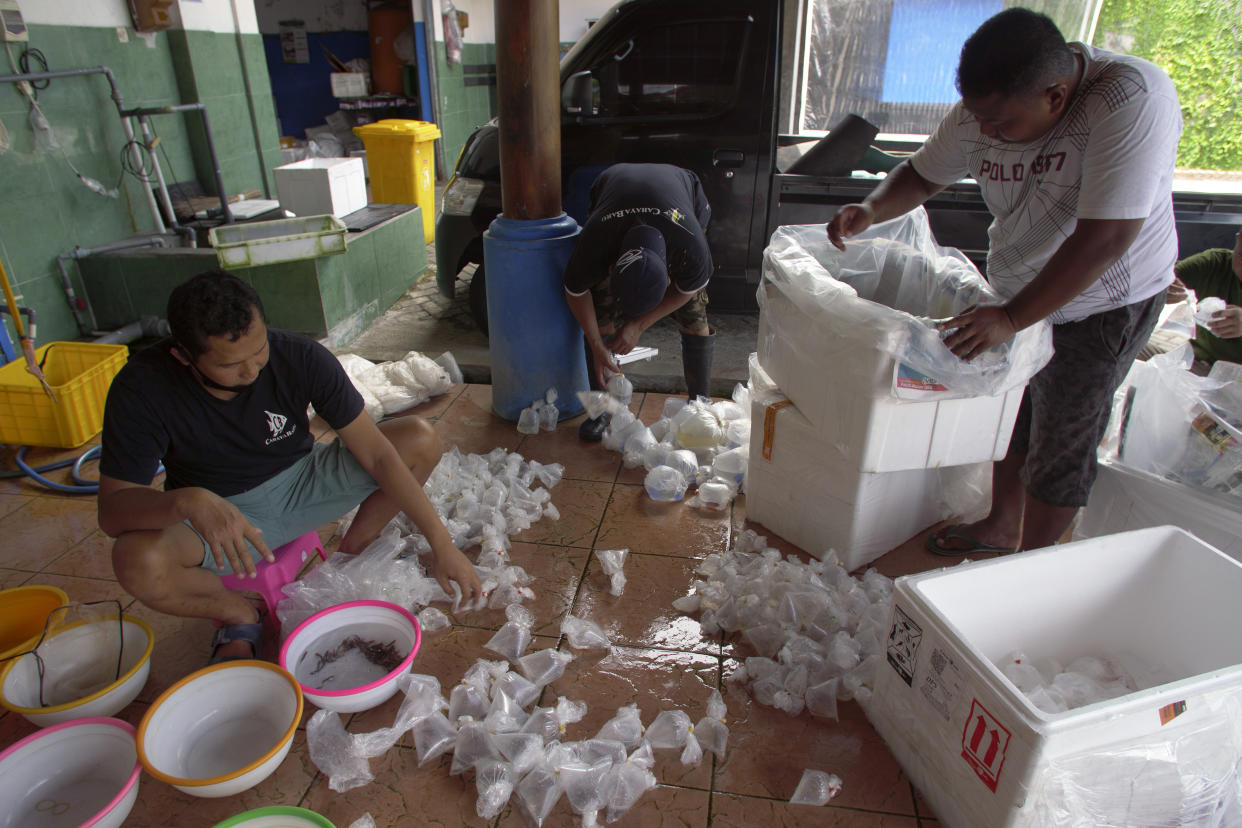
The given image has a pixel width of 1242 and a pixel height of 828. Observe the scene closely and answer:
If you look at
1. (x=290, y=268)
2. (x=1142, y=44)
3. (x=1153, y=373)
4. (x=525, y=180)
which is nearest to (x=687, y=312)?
(x=525, y=180)

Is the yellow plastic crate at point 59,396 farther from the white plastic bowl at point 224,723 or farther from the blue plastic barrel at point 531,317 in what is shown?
the white plastic bowl at point 224,723

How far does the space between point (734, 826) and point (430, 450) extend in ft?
4.46

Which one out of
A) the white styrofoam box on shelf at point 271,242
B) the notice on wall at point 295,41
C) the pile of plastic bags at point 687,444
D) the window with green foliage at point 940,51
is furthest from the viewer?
the notice on wall at point 295,41

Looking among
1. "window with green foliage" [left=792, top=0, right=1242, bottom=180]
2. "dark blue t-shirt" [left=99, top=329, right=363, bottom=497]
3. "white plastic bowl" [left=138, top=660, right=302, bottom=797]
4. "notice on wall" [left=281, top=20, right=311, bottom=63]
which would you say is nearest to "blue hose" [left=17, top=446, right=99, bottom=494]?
"dark blue t-shirt" [left=99, top=329, right=363, bottom=497]

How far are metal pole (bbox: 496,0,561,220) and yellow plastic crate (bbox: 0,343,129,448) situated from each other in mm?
1905

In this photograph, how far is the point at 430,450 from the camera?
2.30m

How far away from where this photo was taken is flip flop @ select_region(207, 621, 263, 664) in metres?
1.98

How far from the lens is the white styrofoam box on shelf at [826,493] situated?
228 centimetres

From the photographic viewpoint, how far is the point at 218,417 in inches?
74.7

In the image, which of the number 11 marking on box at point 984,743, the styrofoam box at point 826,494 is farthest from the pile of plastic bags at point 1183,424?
the number 11 marking on box at point 984,743

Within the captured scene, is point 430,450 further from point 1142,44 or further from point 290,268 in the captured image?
point 1142,44

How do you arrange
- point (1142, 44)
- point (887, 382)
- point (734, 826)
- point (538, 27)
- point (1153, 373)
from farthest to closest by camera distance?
point (1142, 44), point (538, 27), point (1153, 373), point (887, 382), point (734, 826)

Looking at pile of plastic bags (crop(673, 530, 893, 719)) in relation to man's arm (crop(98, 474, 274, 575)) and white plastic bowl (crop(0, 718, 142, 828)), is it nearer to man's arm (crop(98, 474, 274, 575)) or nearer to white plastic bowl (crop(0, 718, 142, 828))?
man's arm (crop(98, 474, 274, 575))

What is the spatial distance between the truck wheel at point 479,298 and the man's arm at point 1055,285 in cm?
290
